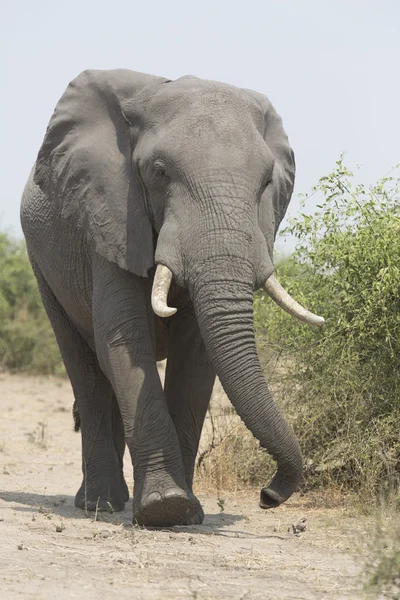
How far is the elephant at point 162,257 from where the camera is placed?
6.66 m

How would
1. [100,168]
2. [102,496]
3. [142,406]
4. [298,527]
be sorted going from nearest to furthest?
[142,406] < [298,527] < [100,168] < [102,496]

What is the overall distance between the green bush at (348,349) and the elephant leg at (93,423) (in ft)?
4.78

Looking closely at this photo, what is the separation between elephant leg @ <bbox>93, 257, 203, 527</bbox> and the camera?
23.3ft

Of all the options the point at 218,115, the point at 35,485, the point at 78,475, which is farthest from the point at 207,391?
the point at 78,475

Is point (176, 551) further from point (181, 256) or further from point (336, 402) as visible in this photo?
point (336, 402)

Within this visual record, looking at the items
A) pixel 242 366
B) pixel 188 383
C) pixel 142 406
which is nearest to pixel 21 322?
pixel 188 383

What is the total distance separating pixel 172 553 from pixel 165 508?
81 centimetres

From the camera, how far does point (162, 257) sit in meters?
6.76

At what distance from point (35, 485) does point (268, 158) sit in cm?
394

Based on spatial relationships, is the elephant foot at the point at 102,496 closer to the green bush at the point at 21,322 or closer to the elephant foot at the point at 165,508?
the elephant foot at the point at 165,508

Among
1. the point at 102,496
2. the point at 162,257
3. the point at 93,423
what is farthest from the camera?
the point at 93,423

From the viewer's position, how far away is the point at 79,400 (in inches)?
343

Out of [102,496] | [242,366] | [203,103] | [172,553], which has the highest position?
[203,103]

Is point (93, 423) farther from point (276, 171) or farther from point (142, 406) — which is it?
point (276, 171)
